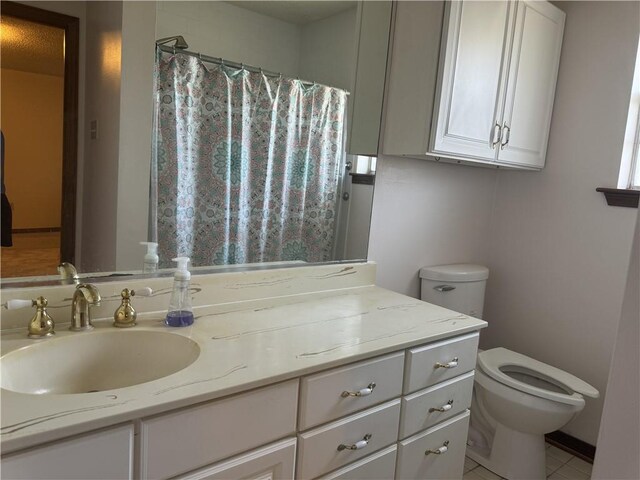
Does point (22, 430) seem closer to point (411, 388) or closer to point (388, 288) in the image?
point (411, 388)

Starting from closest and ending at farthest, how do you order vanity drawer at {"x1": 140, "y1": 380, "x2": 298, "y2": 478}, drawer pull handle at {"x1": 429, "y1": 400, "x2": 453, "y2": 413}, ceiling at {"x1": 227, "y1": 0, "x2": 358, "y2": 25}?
vanity drawer at {"x1": 140, "y1": 380, "x2": 298, "y2": 478}
drawer pull handle at {"x1": 429, "y1": 400, "x2": 453, "y2": 413}
ceiling at {"x1": 227, "y1": 0, "x2": 358, "y2": 25}

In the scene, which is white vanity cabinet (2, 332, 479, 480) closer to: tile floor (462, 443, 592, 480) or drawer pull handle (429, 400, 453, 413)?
drawer pull handle (429, 400, 453, 413)

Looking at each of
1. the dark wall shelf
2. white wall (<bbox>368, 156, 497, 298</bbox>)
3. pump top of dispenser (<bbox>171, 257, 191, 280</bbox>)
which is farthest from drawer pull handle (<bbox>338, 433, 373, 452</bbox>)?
the dark wall shelf

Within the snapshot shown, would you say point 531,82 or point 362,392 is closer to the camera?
point 362,392

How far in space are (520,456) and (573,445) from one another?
47 centimetres

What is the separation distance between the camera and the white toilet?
6.37 ft

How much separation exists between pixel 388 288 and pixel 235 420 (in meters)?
1.24

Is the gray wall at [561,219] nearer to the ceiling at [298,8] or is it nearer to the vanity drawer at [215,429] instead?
the ceiling at [298,8]

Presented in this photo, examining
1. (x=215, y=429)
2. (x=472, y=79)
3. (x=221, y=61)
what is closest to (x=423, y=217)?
(x=472, y=79)

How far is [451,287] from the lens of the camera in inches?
88.3

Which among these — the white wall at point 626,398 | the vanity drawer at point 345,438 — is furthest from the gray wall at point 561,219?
the white wall at point 626,398

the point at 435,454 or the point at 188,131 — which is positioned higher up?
the point at 188,131

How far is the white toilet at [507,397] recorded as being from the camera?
1941 millimetres

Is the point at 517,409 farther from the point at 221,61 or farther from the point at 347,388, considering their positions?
the point at 221,61
